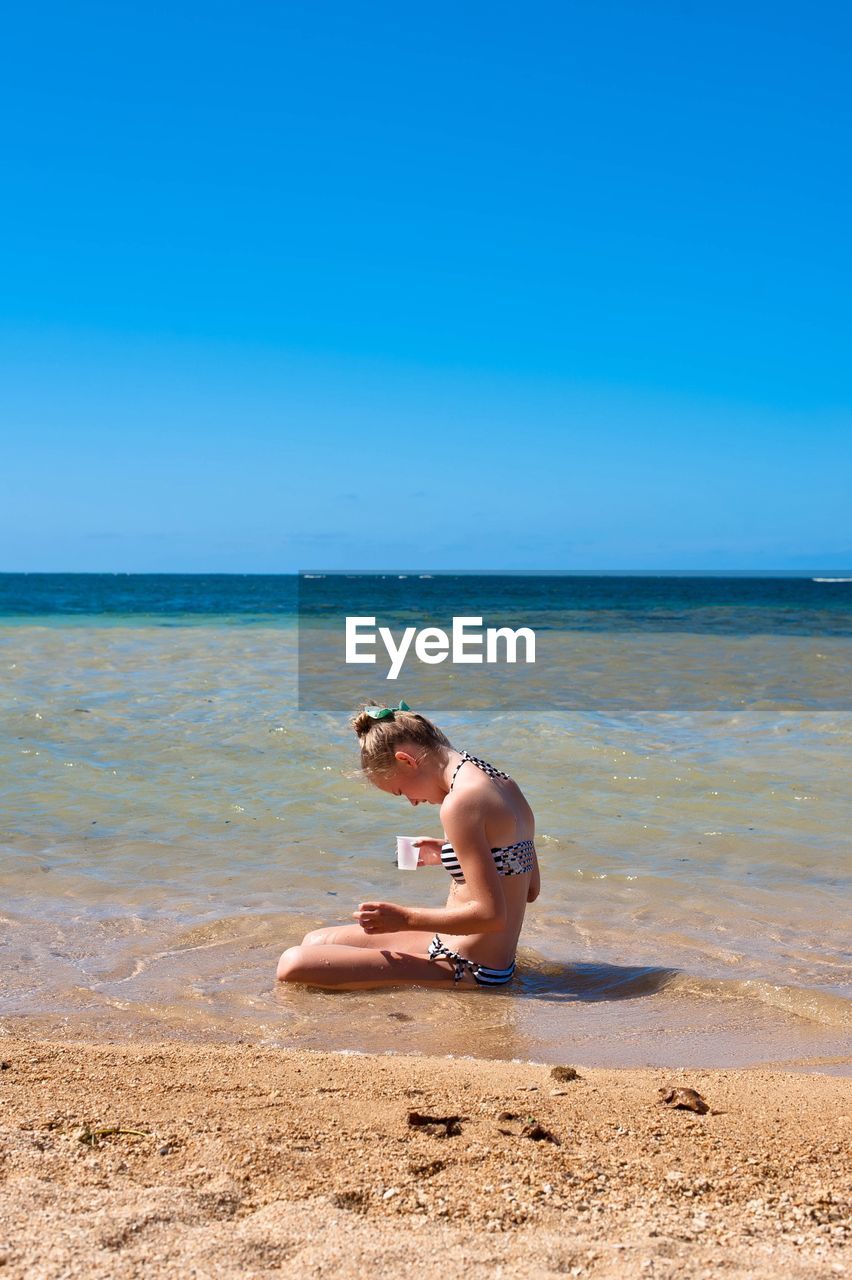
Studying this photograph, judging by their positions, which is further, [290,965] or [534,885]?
[534,885]

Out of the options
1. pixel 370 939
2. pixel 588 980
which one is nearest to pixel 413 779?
pixel 370 939

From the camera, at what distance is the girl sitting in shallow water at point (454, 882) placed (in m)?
4.32

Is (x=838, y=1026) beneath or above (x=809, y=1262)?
beneath

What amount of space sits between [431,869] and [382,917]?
216 centimetres

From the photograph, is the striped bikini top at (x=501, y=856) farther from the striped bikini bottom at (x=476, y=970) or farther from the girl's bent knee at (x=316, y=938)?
the girl's bent knee at (x=316, y=938)

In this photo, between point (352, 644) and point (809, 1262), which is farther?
point (352, 644)

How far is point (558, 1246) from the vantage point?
2.18 meters

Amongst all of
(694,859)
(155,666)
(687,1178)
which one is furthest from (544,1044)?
(155,666)

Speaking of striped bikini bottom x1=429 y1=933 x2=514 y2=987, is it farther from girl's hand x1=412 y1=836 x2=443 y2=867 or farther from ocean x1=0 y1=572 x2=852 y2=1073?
girl's hand x1=412 y1=836 x2=443 y2=867

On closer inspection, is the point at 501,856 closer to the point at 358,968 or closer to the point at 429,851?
the point at 429,851

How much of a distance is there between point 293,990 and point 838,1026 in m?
2.05

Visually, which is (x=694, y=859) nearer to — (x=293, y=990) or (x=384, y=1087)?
(x=293, y=990)

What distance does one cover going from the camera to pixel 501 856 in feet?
14.7

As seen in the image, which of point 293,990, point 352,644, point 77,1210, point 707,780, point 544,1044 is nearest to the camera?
point 77,1210
